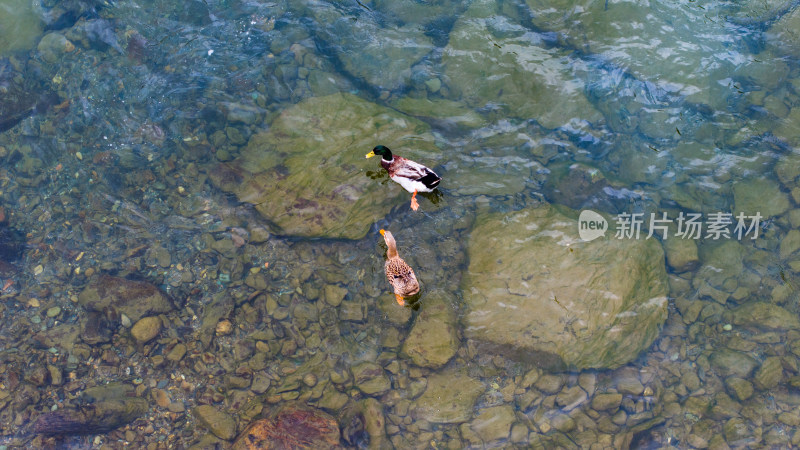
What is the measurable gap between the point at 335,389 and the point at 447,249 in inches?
100

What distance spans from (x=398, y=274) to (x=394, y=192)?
150 centimetres

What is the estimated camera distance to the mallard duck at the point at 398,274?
6317 mm

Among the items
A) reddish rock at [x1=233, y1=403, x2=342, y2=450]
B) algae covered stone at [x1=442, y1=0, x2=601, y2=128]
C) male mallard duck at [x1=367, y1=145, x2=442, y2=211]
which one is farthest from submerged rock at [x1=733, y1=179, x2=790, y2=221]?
reddish rock at [x1=233, y1=403, x2=342, y2=450]

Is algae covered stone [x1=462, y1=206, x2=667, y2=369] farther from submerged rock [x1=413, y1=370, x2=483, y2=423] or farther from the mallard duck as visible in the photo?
the mallard duck

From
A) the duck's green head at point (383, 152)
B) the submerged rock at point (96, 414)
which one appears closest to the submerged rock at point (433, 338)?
the duck's green head at point (383, 152)

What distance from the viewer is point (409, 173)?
6.75m

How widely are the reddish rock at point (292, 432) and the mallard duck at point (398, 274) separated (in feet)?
6.27

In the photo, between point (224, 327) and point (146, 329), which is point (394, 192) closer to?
point (224, 327)

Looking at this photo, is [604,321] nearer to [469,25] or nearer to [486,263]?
[486,263]

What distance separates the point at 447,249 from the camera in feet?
23.2

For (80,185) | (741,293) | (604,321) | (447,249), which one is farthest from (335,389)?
(741,293)

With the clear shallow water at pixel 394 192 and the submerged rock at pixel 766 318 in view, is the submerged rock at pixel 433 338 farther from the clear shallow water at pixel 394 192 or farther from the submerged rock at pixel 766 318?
the submerged rock at pixel 766 318

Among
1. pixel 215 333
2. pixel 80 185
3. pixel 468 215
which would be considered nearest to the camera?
pixel 215 333

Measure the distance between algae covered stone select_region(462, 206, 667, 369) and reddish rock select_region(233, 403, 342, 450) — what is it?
7.40 feet
